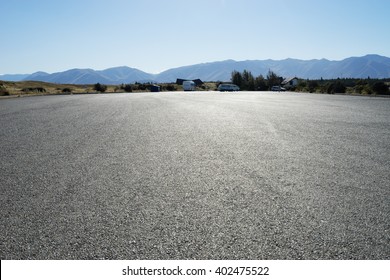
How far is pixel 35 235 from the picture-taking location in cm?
294

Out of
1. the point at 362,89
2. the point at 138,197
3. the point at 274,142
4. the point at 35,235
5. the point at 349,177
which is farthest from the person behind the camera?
the point at 362,89

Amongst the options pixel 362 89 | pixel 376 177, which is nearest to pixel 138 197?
pixel 376 177

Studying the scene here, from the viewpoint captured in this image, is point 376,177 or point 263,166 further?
point 263,166

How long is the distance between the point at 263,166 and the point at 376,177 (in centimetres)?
174

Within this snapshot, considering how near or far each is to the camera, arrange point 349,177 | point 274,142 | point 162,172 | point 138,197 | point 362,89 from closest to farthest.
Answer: point 138,197 → point 349,177 → point 162,172 → point 274,142 → point 362,89

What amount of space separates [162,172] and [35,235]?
2339mm

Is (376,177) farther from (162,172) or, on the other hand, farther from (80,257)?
(80,257)

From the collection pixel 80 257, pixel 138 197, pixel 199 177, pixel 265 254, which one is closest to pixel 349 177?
pixel 199 177

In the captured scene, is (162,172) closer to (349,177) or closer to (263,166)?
(263,166)
